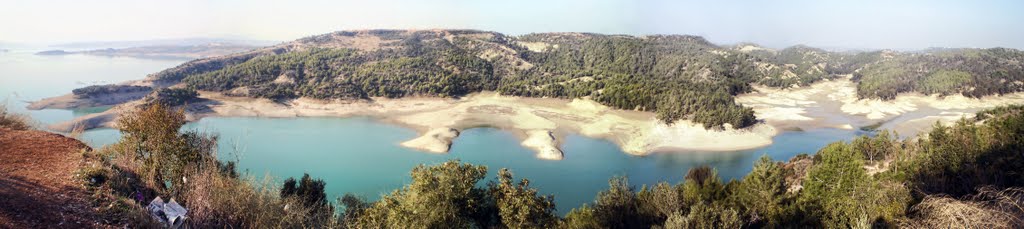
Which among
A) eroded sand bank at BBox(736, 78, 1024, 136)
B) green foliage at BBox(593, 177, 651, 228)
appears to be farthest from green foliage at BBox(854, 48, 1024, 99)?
green foliage at BBox(593, 177, 651, 228)

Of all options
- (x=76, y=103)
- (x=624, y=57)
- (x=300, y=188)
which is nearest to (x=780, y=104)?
(x=624, y=57)

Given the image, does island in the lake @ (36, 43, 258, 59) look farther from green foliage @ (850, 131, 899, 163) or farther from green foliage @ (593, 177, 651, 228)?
green foliage @ (850, 131, 899, 163)

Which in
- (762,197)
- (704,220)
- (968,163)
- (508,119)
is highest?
(968,163)

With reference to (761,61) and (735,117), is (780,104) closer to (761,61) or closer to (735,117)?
(735,117)

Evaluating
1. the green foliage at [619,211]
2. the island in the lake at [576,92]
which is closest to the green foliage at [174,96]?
the island in the lake at [576,92]

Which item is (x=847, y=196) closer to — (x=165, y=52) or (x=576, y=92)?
(x=576, y=92)

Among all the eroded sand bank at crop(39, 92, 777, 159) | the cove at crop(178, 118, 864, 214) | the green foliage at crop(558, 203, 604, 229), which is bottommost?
the cove at crop(178, 118, 864, 214)

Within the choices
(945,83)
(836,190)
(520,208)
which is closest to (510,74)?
(945,83)
